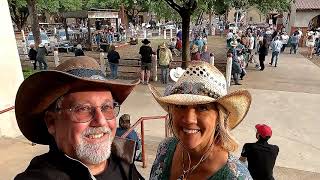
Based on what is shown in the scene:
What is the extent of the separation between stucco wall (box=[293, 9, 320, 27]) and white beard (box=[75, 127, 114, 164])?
2354 centimetres

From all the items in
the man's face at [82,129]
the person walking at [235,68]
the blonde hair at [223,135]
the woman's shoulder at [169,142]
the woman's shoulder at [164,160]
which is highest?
the man's face at [82,129]

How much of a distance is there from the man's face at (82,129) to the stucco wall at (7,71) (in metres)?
5.79

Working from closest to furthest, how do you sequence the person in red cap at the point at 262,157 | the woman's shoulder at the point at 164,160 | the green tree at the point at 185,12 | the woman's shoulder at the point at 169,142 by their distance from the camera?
1. the woman's shoulder at the point at 164,160
2. the woman's shoulder at the point at 169,142
3. the person in red cap at the point at 262,157
4. the green tree at the point at 185,12

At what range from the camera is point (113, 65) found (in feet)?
41.4

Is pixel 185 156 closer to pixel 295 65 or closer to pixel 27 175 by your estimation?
pixel 27 175

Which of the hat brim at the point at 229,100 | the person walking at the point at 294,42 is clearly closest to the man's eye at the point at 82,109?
the hat brim at the point at 229,100

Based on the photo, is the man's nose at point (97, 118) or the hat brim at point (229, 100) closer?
the man's nose at point (97, 118)

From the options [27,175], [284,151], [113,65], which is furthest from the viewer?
[113,65]

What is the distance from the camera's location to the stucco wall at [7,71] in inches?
267

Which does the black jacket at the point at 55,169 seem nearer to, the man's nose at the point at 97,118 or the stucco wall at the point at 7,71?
the man's nose at the point at 97,118

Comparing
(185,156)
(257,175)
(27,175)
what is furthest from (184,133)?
(257,175)

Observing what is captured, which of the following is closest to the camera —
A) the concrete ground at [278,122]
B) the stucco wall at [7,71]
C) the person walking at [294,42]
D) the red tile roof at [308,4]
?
the concrete ground at [278,122]

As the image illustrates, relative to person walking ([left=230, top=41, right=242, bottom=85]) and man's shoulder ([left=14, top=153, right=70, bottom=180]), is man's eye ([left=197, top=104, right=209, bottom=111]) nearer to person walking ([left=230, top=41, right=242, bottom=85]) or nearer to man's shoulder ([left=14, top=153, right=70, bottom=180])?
man's shoulder ([left=14, top=153, right=70, bottom=180])

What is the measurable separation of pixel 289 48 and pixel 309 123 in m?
15.0
